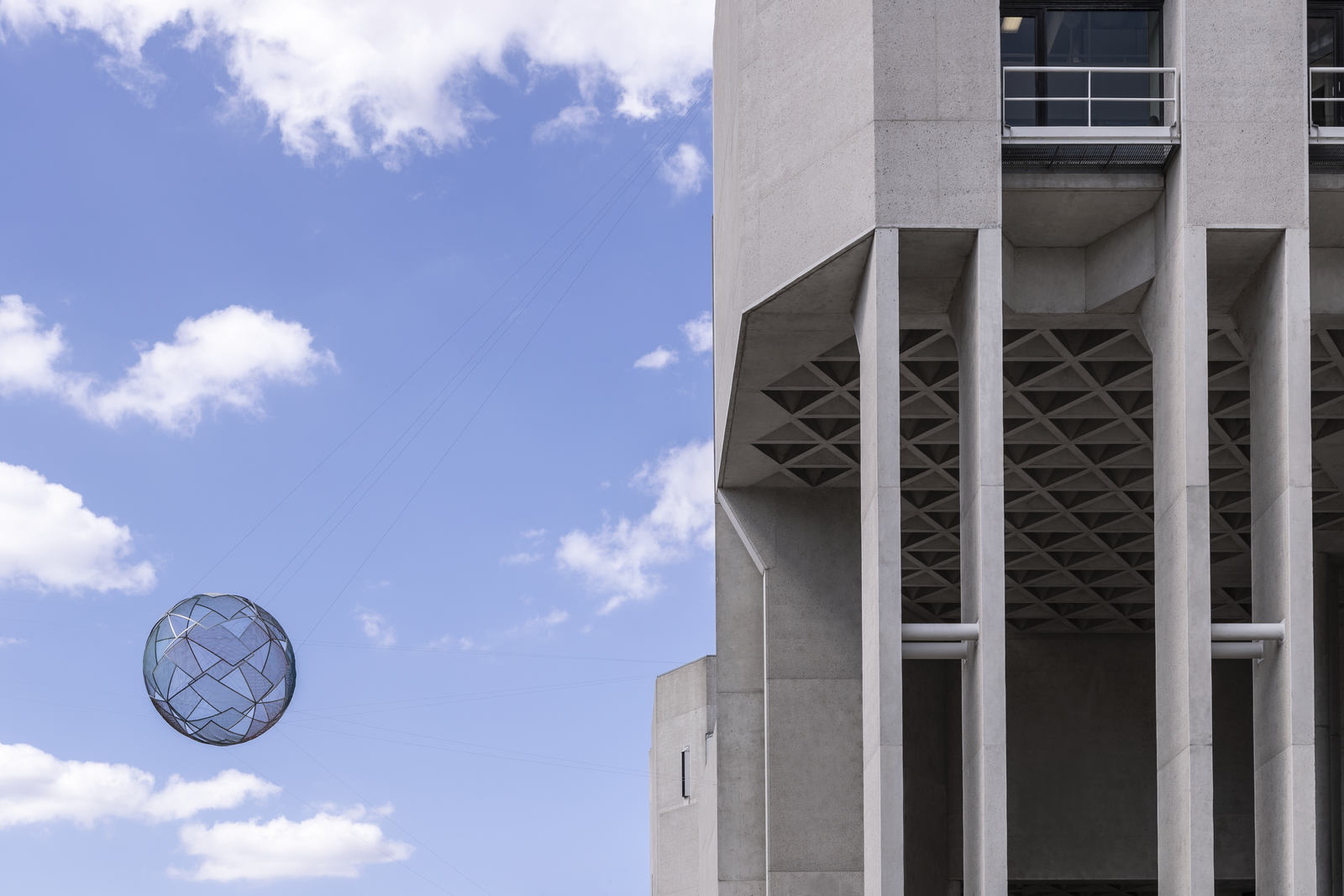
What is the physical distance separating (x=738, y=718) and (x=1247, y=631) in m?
15.0

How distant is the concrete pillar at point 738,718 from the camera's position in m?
31.6

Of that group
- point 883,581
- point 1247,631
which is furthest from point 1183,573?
point 883,581

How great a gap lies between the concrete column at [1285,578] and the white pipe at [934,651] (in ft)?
10.8

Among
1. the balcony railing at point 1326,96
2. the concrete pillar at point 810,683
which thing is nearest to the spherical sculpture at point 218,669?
the concrete pillar at point 810,683

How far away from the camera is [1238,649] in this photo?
59.4ft

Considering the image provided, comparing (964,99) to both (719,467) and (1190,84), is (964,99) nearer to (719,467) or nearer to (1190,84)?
(1190,84)

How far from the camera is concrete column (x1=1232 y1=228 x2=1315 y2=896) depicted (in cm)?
1756

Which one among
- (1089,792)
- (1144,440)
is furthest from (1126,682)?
(1144,440)

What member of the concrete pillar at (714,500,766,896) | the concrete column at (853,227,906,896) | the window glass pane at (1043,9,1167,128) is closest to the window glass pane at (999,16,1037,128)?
the window glass pane at (1043,9,1167,128)

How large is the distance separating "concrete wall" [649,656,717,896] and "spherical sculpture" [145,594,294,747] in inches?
1090

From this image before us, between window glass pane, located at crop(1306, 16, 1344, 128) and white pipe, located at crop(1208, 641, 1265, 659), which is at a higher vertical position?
window glass pane, located at crop(1306, 16, 1344, 128)

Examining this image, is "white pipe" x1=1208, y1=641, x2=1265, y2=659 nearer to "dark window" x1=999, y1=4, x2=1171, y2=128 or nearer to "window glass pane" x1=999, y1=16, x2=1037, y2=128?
"dark window" x1=999, y1=4, x2=1171, y2=128

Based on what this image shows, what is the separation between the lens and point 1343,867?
3409 cm

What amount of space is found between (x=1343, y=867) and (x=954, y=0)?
74.6 feet
